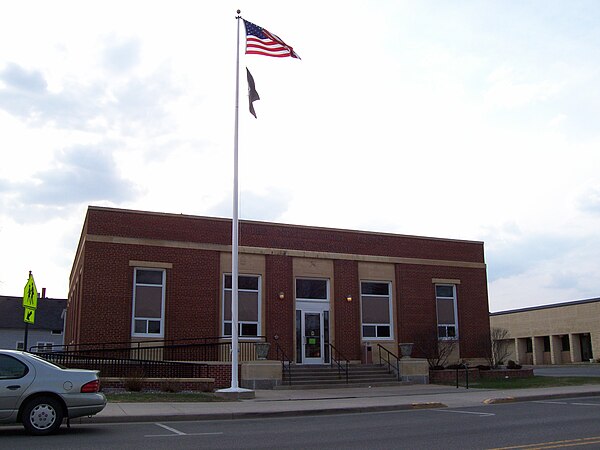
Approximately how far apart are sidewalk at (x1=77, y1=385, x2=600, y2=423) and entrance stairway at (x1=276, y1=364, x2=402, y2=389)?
86 cm

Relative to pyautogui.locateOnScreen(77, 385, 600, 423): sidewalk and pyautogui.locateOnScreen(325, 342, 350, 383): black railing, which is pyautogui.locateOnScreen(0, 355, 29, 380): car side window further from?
pyautogui.locateOnScreen(325, 342, 350, 383): black railing

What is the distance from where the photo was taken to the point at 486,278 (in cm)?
3189

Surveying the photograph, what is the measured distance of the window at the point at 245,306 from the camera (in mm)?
25844

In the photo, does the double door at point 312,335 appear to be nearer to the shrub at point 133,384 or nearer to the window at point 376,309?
the window at point 376,309

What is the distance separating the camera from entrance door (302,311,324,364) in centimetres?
2683

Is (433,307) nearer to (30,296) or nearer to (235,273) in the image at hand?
(235,273)

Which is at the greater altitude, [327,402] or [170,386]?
[170,386]

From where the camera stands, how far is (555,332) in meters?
58.1

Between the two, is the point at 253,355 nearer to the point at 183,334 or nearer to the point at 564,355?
the point at 183,334

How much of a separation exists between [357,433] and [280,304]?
1484 cm

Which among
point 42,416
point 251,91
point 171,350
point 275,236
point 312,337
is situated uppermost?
point 251,91

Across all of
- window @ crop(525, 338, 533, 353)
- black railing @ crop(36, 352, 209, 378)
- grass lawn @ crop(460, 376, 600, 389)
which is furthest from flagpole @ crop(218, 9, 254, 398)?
window @ crop(525, 338, 533, 353)

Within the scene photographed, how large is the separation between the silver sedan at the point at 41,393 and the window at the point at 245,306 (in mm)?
14434

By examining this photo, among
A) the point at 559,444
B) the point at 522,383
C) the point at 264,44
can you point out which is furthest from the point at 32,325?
the point at 559,444
